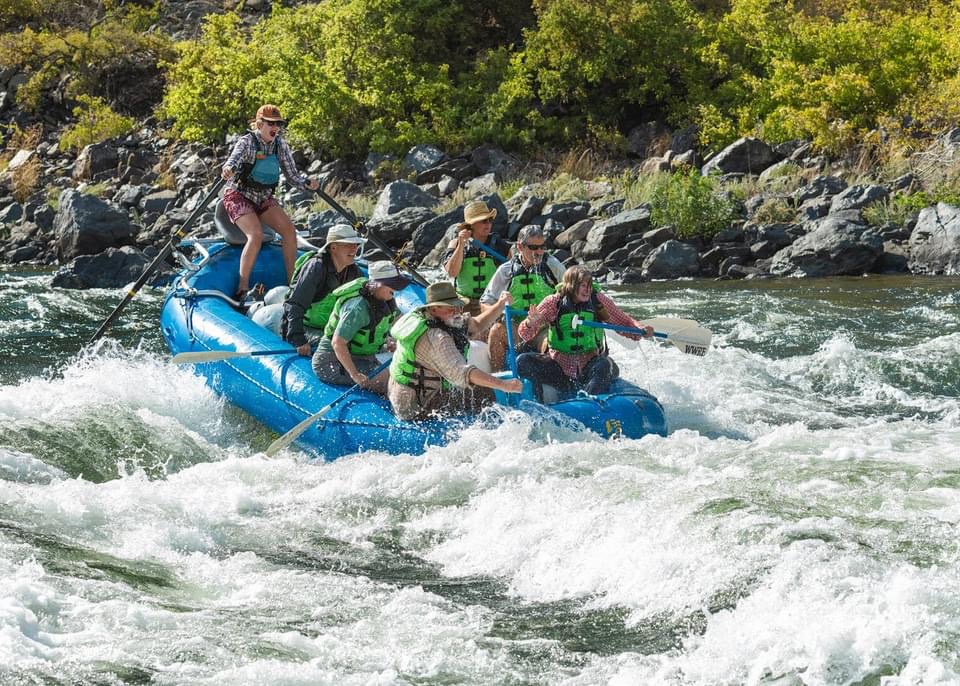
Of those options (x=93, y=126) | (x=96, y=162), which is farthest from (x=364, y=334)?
(x=93, y=126)

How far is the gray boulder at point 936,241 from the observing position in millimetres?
14413

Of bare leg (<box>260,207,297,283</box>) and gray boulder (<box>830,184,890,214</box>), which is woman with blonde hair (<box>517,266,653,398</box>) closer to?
bare leg (<box>260,207,297,283</box>)

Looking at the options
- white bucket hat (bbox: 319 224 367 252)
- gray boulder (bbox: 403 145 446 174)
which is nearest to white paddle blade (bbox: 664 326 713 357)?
white bucket hat (bbox: 319 224 367 252)

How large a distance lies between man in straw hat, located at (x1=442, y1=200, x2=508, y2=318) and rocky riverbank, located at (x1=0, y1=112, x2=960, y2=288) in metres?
6.85

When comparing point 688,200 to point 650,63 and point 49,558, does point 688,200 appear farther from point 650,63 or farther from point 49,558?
point 49,558

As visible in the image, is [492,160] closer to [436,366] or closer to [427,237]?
[427,237]

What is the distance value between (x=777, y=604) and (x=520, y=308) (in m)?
3.53

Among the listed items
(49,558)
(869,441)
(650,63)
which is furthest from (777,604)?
(650,63)

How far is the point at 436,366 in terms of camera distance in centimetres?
668

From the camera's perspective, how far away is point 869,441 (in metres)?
7.00

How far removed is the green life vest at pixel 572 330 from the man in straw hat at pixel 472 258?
1076mm

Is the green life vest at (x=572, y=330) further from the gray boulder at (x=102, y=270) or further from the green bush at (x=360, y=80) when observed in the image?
the green bush at (x=360, y=80)

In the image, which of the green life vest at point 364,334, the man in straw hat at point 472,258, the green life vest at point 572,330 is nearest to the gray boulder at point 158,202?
the man in straw hat at point 472,258

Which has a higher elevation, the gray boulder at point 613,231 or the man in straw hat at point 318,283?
the man in straw hat at point 318,283
